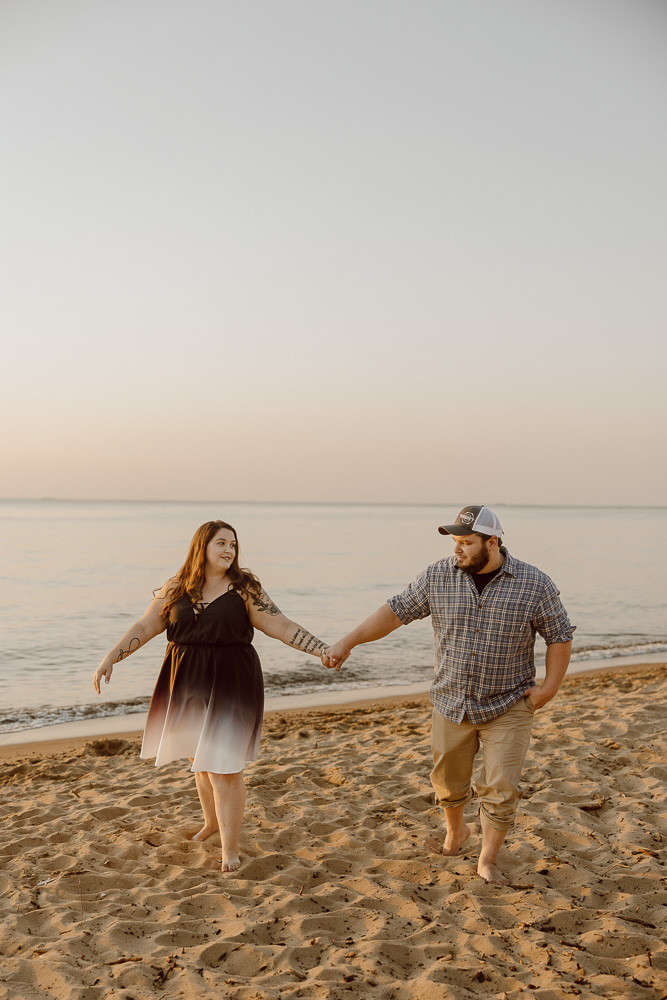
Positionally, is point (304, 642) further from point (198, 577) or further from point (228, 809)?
point (228, 809)

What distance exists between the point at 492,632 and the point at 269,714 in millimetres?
6077

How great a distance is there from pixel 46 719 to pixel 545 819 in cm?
670

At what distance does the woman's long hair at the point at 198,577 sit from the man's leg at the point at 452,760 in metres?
1.40

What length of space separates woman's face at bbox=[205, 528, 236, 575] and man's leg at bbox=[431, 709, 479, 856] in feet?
5.16

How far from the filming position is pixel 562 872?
4227 millimetres

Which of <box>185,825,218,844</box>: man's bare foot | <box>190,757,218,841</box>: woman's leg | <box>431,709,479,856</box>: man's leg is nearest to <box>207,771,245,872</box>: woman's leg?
<box>190,757,218,841</box>: woman's leg

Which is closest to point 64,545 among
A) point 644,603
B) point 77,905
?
point 644,603

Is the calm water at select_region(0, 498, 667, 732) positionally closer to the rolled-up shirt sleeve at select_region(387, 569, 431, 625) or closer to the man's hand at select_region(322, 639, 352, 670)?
the man's hand at select_region(322, 639, 352, 670)

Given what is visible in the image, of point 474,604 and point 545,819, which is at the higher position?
point 474,604

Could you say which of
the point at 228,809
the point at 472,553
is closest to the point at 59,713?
the point at 228,809

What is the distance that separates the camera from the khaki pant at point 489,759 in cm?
403

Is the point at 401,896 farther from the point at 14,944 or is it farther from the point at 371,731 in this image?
the point at 371,731

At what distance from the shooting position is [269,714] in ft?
31.3

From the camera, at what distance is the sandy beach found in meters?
3.25
